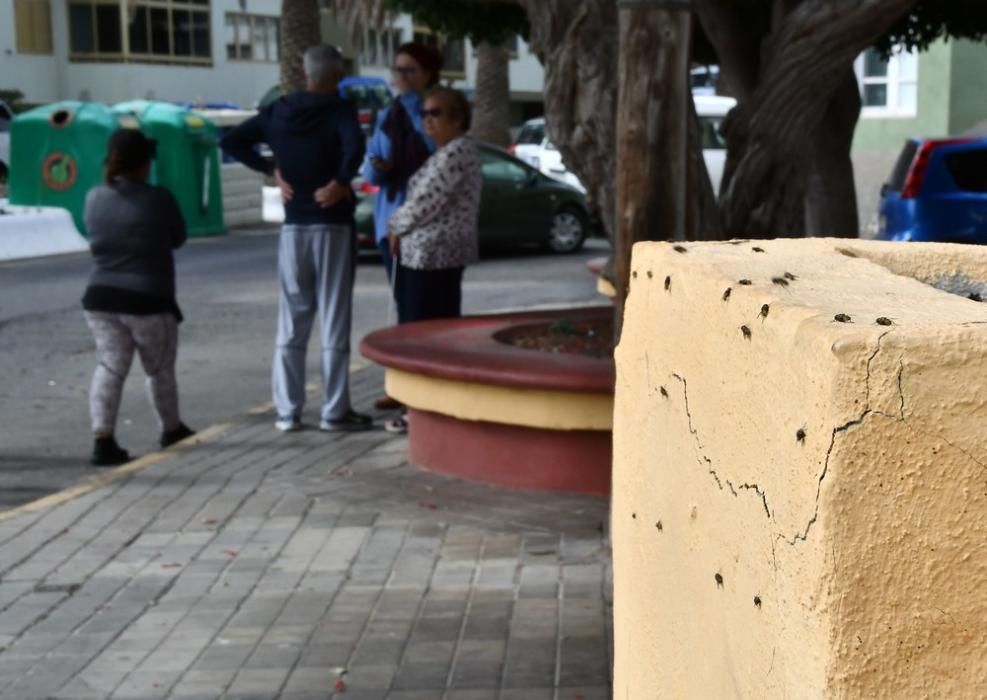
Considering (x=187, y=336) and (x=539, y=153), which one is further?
(x=539, y=153)

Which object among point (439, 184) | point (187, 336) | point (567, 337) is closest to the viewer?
point (439, 184)

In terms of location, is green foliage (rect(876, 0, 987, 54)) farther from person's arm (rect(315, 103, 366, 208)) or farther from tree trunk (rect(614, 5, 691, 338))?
tree trunk (rect(614, 5, 691, 338))

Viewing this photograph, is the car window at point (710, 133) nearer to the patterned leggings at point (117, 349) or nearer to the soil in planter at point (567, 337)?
the soil in planter at point (567, 337)

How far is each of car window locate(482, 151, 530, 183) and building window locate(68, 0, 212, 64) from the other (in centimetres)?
2982

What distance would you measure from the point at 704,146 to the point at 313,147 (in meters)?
16.9

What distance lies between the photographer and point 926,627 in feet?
Result: 6.32

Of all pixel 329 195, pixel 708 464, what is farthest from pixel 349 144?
pixel 708 464

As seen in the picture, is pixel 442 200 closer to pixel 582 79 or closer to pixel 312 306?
pixel 312 306

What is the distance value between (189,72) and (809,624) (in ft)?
168

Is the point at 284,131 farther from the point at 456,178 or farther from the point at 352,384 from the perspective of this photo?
the point at 352,384

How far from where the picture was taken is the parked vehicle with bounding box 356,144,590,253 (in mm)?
21000

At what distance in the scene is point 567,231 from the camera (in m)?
22.0

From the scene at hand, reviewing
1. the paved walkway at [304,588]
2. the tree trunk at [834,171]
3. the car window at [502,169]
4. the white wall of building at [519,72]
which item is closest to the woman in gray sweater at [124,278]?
the paved walkway at [304,588]

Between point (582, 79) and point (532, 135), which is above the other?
point (582, 79)
